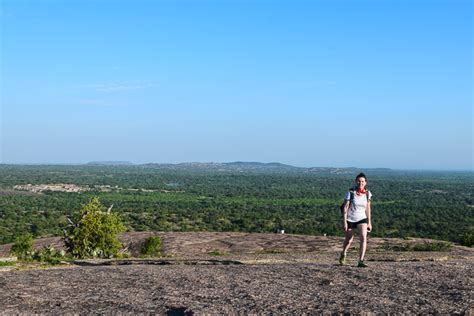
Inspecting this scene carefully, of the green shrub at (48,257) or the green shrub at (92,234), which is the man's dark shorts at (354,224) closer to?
the green shrub at (48,257)

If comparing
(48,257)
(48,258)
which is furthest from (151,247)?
(48,258)

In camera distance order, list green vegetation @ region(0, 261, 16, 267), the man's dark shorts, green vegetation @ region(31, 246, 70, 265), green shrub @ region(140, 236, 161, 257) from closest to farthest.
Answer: the man's dark shorts
green vegetation @ region(0, 261, 16, 267)
green vegetation @ region(31, 246, 70, 265)
green shrub @ region(140, 236, 161, 257)

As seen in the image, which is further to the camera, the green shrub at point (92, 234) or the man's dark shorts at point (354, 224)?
the green shrub at point (92, 234)

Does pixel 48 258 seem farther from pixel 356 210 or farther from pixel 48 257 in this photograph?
pixel 356 210

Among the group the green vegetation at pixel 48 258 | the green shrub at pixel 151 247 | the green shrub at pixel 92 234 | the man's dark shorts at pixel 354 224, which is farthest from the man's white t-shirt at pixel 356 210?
the green shrub at pixel 151 247

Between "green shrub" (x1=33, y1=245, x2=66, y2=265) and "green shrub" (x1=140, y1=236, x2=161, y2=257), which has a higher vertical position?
"green shrub" (x1=33, y1=245, x2=66, y2=265)

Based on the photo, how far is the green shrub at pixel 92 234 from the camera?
55.3ft

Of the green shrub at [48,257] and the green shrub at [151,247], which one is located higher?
the green shrub at [48,257]

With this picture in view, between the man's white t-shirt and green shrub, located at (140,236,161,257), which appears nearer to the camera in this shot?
the man's white t-shirt

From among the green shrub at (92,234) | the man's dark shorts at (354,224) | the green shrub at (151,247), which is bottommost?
the green shrub at (151,247)

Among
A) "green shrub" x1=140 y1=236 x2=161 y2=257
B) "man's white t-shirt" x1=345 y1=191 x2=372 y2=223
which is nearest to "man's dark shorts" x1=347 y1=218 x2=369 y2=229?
"man's white t-shirt" x1=345 y1=191 x2=372 y2=223

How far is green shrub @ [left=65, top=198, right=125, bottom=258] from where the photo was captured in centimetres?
1686

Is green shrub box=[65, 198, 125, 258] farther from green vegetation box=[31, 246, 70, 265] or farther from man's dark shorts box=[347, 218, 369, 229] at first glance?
man's dark shorts box=[347, 218, 369, 229]

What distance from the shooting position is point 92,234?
1720 centimetres
